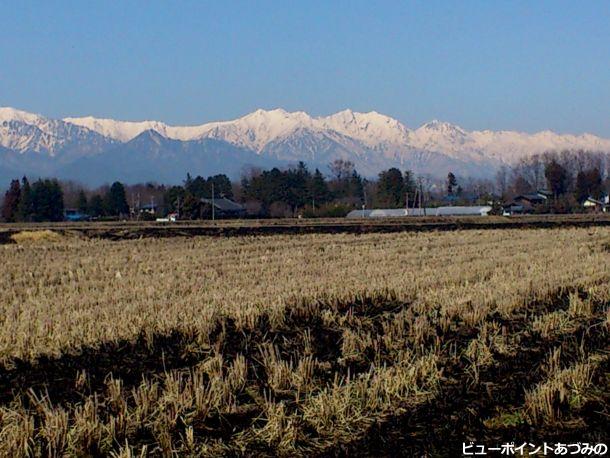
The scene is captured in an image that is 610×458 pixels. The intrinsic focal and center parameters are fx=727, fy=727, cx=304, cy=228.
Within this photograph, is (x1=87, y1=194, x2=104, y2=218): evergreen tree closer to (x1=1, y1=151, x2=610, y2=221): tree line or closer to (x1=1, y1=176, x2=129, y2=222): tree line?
(x1=1, y1=151, x2=610, y2=221): tree line

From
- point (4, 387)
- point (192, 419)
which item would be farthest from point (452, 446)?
point (4, 387)

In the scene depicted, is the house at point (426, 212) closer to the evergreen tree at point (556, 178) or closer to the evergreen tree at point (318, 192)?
the evergreen tree at point (318, 192)

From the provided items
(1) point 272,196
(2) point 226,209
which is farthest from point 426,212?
(2) point 226,209

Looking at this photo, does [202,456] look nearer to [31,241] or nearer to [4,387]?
[4,387]

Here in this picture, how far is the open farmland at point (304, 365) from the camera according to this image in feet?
18.4

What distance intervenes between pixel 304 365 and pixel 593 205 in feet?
373

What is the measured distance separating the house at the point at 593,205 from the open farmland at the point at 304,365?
3910 inches

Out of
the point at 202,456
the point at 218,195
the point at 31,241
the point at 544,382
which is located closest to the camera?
the point at 202,456

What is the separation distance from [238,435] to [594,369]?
149 inches

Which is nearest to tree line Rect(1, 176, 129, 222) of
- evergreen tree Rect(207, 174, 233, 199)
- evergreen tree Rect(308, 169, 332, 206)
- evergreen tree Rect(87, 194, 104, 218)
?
evergreen tree Rect(87, 194, 104, 218)

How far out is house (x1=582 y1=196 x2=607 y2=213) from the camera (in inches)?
4213

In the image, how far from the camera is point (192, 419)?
5996 mm

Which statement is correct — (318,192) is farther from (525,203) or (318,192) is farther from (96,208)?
(96,208)

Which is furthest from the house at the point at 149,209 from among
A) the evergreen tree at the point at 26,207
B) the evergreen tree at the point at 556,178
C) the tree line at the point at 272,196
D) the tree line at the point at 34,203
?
the evergreen tree at the point at 556,178
